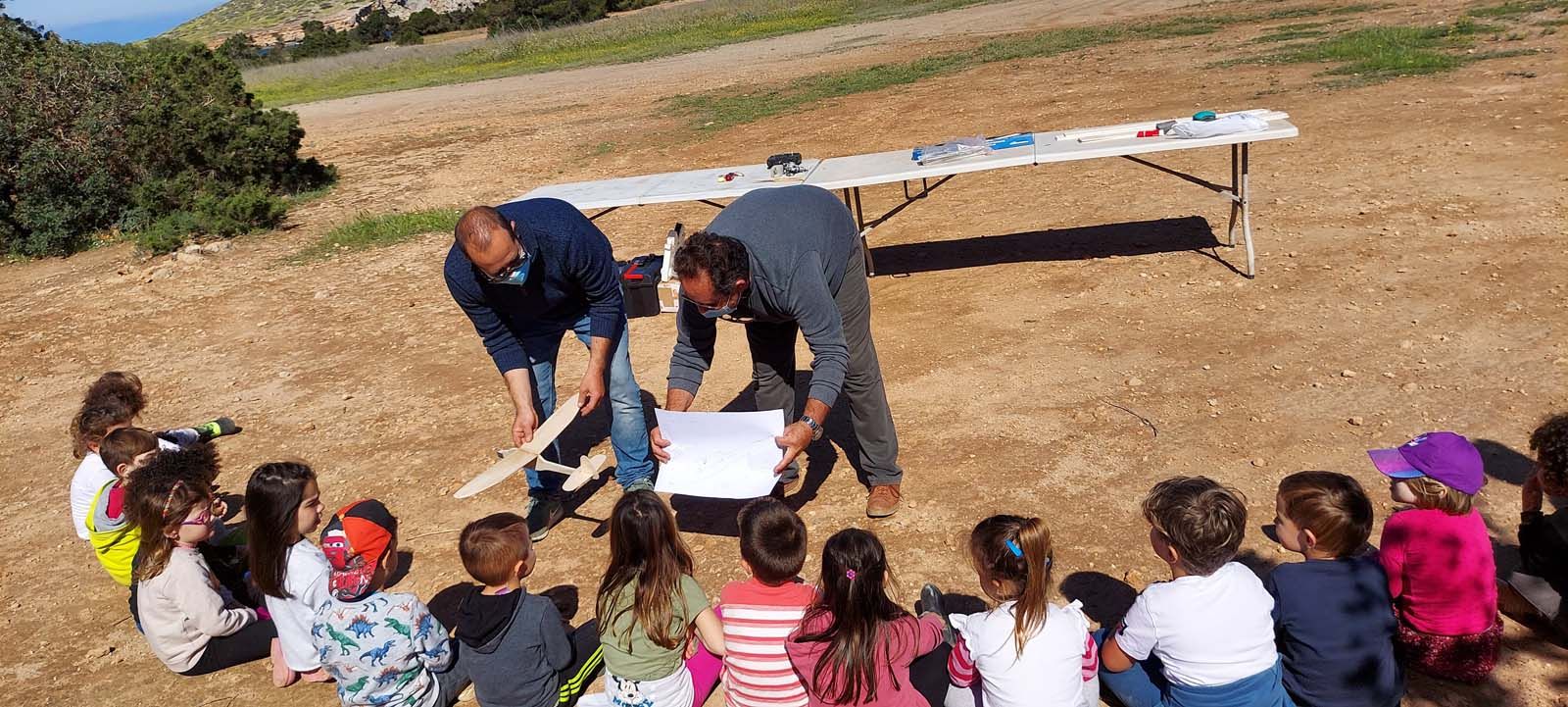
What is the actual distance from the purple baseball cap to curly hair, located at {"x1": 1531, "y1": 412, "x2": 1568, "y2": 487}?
26 centimetres

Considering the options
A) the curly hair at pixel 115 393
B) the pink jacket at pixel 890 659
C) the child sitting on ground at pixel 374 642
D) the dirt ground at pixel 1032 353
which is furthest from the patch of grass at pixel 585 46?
the pink jacket at pixel 890 659

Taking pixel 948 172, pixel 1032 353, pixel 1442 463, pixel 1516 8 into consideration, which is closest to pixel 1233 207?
pixel 948 172

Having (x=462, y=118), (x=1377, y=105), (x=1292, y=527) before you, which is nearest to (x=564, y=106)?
(x=462, y=118)

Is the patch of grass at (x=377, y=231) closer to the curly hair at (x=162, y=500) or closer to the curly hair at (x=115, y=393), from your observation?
the curly hair at (x=115, y=393)

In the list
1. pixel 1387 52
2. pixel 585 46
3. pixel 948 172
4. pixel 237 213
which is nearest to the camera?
pixel 948 172

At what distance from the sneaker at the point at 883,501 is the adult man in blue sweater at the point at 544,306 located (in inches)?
43.8

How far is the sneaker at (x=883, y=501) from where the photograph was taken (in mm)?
4746

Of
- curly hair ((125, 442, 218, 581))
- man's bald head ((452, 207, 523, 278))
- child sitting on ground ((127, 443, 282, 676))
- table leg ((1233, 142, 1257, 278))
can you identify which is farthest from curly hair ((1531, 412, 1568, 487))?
curly hair ((125, 442, 218, 581))

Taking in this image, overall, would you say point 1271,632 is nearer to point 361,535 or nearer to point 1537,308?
point 361,535

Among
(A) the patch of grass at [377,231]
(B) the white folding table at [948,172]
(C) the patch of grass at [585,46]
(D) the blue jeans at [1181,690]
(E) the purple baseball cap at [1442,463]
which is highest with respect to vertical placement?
(C) the patch of grass at [585,46]

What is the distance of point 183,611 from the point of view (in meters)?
4.02

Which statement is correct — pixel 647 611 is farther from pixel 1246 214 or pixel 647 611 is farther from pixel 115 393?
pixel 1246 214

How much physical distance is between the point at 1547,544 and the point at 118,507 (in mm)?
5522

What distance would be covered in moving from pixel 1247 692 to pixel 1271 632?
19cm
